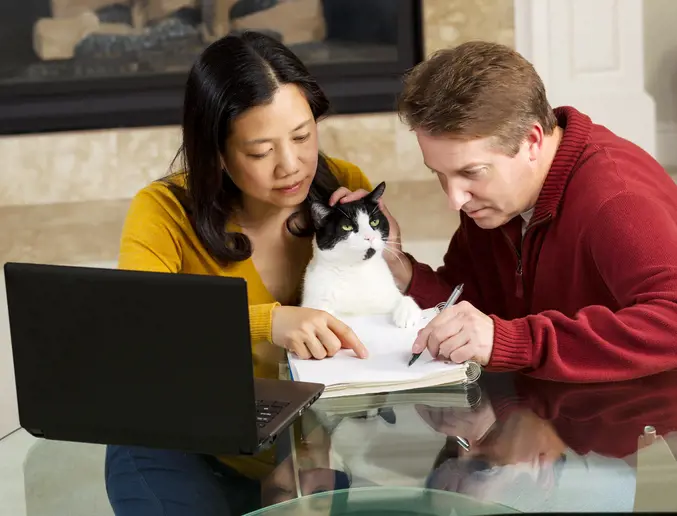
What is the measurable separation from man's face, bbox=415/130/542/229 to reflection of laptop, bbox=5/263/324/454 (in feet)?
1.46

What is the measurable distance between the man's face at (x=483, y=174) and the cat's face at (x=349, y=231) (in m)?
0.19

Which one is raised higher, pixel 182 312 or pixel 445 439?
pixel 182 312

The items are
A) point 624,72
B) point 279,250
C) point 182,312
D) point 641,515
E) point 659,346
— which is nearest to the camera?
point 641,515

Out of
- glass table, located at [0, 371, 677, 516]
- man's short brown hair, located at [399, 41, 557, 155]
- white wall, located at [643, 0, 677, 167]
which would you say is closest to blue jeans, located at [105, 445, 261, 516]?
glass table, located at [0, 371, 677, 516]

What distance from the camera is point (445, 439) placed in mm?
1071

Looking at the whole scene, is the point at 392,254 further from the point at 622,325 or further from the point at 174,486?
the point at 174,486

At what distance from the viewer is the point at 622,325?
1.18 metres

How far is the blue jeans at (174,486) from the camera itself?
100 centimetres

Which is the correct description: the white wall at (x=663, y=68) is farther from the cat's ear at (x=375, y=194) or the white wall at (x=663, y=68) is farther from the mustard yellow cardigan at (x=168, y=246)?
the mustard yellow cardigan at (x=168, y=246)

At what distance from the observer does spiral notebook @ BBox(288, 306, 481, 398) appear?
1189 mm

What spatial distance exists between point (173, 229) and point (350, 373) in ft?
1.58

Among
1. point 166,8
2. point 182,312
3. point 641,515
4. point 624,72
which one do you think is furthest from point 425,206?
point 641,515

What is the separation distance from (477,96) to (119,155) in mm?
2450

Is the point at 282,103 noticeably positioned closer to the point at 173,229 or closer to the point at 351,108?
the point at 173,229
